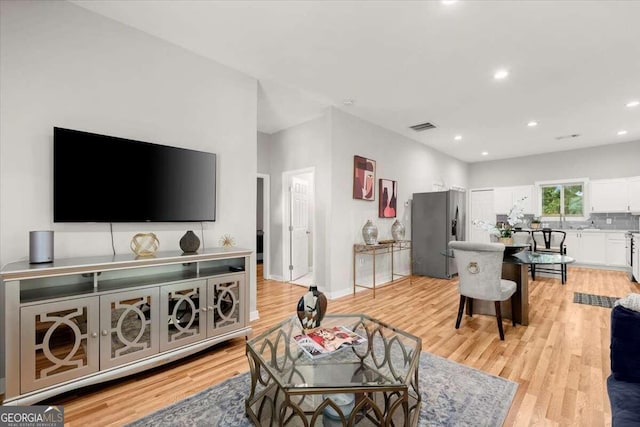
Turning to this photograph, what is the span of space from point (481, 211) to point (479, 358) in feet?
22.9

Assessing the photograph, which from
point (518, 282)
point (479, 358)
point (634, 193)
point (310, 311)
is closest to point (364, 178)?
point (518, 282)

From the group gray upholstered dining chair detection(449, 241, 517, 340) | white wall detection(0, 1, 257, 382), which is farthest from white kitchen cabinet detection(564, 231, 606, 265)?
white wall detection(0, 1, 257, 382)

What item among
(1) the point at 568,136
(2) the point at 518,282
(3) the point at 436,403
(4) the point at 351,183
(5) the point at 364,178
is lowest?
(3) the point at 436,403

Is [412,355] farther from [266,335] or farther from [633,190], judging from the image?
[633,190]

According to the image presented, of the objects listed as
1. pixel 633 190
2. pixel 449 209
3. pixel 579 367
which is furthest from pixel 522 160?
pixel 579 367

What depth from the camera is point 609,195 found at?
641 cm

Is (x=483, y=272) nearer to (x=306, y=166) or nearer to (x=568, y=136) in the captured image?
(x=306, y=166)

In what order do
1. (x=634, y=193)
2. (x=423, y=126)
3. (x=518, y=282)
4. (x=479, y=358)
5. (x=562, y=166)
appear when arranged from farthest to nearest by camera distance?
1. (x=562, y=166)
2. (x=634, y=193)
3. (x=423, y=126)
4. (x=518, y=282)
5. (x=479, y=358)

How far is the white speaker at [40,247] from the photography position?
1869mm

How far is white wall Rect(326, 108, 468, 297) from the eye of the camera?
434 cm

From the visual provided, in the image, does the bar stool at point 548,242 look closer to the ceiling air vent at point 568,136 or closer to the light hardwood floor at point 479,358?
the light hardwood floor at point 479,358

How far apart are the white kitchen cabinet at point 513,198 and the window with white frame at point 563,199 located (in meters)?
0.22

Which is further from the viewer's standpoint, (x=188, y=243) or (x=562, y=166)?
(x=562, y=166)

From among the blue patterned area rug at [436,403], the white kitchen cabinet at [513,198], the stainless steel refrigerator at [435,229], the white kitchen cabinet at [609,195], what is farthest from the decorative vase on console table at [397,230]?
the white kitchen cabinet at [609,195]
